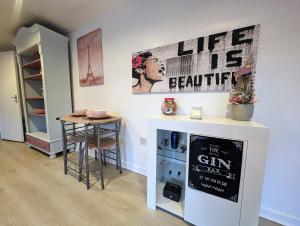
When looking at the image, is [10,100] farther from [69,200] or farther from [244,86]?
[244,86]

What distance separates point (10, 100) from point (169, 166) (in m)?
3.87

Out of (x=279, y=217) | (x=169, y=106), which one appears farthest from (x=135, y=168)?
(x=279, y=217)

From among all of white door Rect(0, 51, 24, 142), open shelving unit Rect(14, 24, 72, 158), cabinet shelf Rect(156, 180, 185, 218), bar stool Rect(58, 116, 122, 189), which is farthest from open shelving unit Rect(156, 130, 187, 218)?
white door Rect(0, 51, 24, 142)

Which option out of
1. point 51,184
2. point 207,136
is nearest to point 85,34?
point 51,184

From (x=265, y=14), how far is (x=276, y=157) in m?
1.14

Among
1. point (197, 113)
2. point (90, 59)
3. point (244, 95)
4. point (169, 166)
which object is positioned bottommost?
point (169, 166)

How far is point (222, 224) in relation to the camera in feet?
3.46

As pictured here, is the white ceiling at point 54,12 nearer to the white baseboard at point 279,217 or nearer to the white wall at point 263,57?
the white wall at point 263,57

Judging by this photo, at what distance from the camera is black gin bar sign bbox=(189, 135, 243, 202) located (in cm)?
99

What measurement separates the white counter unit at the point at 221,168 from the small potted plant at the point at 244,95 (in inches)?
2.9

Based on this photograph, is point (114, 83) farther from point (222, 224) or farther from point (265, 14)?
point (222, 224)

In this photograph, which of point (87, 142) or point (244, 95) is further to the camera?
point (87, 142)

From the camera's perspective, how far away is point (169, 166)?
1534 millimetres

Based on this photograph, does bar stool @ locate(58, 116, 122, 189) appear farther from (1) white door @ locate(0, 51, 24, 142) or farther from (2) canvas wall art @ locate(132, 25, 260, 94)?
(1) white door @ locate(0, 51, 24, 142)
